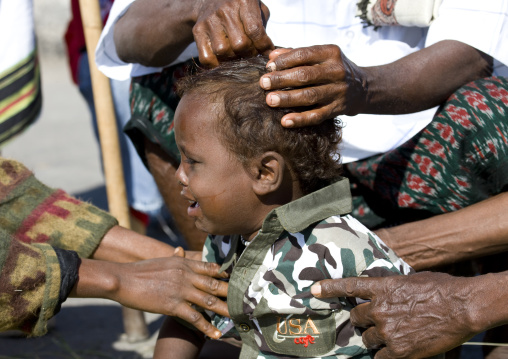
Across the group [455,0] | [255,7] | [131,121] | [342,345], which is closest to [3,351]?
[131,121]

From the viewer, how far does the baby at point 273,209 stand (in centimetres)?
156

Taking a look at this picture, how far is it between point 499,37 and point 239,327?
1189 millimetres

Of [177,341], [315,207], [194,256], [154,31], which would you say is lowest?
[177,341]

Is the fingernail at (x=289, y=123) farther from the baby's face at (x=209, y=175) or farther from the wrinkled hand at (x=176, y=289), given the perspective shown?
the wrinkled hand at (x=176, y=289)

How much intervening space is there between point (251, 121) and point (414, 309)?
0.60 meters

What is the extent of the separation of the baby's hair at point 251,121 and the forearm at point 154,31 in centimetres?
36

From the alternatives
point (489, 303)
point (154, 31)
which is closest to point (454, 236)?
point (489, 303)

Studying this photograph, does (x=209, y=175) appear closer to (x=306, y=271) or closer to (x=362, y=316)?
(x=306, y=271)

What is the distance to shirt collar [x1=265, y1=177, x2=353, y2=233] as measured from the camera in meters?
1.56

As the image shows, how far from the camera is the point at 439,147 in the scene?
2012mm

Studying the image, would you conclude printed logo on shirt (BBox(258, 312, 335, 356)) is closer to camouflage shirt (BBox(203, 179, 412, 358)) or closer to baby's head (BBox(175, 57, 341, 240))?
camouflage shirt (BBox(203, 179, 412, 358))

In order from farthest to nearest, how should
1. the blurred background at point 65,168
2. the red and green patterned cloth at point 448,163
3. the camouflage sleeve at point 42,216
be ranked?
the blurred background at point 65,168 < the camouflage sleeve at point 42,216 < the red and green patterned cloth at point 448,163

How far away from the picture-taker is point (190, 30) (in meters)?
1.95

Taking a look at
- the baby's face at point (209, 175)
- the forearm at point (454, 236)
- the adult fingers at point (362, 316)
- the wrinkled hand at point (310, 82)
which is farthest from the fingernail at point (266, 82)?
the forearm at point (454, 236)
